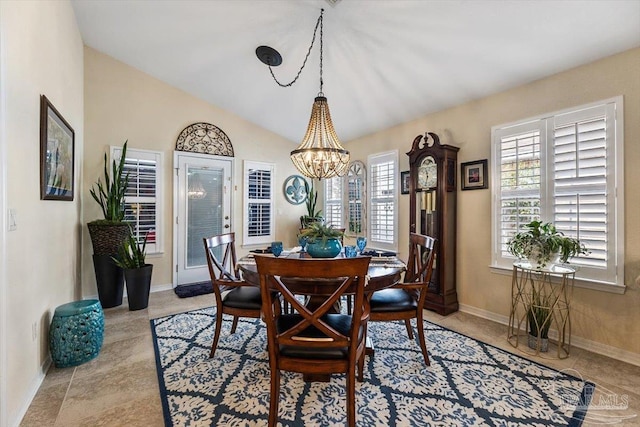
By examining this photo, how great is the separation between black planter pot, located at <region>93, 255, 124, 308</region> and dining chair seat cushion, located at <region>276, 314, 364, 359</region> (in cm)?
284

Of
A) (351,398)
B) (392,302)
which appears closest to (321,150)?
(392,302)

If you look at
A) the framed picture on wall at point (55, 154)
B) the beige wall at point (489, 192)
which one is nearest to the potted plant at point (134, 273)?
the framed picture on wall at point (55, 154)

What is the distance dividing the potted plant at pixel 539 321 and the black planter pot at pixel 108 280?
4504 mm

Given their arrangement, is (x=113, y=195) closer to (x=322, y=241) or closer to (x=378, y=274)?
(x=322, y=241)

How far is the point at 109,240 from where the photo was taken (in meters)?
3.48

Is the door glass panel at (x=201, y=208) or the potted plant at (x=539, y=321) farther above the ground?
the door glass panel at (x=201, y=208)

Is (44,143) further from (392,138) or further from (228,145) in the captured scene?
(392,138)

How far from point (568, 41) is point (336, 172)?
85.8 inches

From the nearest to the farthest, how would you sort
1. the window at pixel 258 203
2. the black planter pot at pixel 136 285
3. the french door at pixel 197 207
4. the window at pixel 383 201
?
1. the black planter pot at pixel 136 285
2. the window at pixel 383 201
3. the french door at pixel 197 207
4. the window at pixel 258 203

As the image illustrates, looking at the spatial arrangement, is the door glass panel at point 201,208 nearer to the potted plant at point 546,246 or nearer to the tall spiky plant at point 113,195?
the tall spiky plant at point 113,195

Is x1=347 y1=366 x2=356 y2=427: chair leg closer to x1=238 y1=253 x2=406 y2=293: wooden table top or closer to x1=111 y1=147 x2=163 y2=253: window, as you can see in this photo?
x1=238 y1=253 x2=406 y2=293: wooden table top

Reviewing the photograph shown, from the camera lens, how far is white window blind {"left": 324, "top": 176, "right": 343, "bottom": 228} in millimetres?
5450

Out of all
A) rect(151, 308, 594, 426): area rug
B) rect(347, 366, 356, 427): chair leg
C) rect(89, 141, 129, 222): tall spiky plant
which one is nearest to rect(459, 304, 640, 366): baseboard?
rect(151, 308, 594, 426): area rug

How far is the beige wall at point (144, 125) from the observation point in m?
3.79
